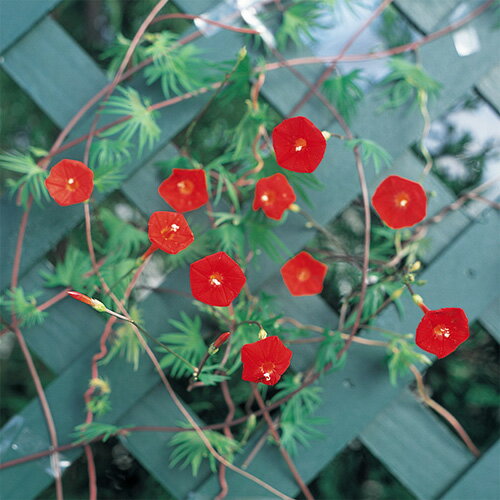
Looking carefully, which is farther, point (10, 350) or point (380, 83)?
point (10, 350)

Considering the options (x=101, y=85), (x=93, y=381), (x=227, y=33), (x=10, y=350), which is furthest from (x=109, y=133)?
(x=10, y=350)

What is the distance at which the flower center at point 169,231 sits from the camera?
2.46 ft

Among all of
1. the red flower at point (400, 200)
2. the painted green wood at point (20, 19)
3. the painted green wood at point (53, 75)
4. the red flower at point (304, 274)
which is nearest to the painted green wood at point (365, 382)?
the red flower at point (304, 274)

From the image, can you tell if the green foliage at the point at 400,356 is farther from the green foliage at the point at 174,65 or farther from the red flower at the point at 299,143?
the green foliage at the point at 174,65

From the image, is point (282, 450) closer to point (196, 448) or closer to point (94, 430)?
point (196, 448)

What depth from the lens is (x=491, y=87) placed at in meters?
1.09

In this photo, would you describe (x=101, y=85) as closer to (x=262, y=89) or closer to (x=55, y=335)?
(x=262, y=89)

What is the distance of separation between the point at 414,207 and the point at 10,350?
3.50 feet

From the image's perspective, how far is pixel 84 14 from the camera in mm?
1427

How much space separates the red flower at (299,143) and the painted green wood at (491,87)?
0.52 metres

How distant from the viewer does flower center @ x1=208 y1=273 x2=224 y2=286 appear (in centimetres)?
73

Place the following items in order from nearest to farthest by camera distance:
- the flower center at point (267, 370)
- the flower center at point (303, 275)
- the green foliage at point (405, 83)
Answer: the flower center at point (267, 370) < the flower center at point (303, 275) < the green foliage at point (405, 83)

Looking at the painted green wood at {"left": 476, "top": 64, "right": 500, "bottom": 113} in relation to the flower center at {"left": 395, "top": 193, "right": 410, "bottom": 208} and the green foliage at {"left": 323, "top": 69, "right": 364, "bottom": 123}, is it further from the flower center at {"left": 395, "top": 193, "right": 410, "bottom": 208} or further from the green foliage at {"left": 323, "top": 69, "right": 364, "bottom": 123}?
the flower center at {"left": 395, "top": 193, "right": 410, "bottom": 208}

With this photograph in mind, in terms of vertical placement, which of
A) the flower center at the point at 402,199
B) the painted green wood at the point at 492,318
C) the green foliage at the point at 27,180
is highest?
the green foliage at the point at 27,180
